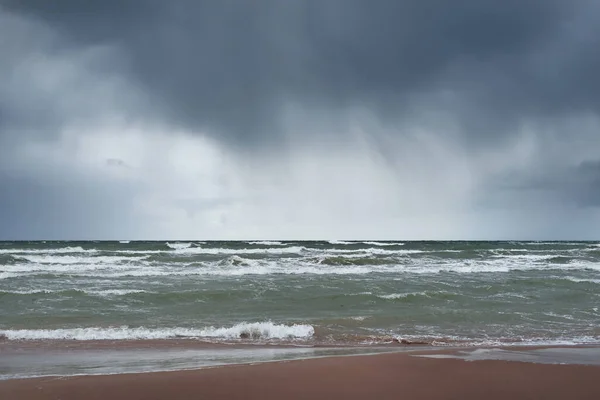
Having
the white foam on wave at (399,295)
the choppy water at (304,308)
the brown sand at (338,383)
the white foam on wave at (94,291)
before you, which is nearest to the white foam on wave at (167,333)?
the choppy water at (304,308)

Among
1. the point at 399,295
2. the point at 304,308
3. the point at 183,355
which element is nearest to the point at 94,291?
the point at 304,308

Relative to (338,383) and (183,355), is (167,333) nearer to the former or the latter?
(183,355)

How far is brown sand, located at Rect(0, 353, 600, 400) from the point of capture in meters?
4.84

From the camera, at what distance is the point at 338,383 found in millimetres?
5262

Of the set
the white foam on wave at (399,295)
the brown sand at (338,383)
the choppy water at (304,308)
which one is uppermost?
the brown sand at (338,383)

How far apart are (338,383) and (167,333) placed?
5.15 metres

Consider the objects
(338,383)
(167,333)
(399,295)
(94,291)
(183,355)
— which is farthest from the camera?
(94,291)

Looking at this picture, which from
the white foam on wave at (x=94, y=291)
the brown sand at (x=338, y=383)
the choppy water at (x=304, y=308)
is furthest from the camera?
the white foam on wave at (x=94, y=291)

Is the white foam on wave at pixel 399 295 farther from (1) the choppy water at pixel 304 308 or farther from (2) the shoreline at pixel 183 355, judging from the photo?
(2) the shoreline at pixel 183 355

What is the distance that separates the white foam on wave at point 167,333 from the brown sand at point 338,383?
3173 mm

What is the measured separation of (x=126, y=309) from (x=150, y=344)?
443 centimetres

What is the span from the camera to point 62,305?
12.7 meters

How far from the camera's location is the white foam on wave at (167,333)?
8961mm

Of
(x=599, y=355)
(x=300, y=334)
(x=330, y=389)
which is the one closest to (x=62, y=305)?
(x=300, y=334)
